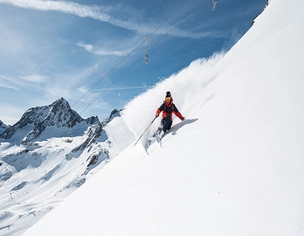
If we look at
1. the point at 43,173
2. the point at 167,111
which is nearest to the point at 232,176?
the point at 167,111

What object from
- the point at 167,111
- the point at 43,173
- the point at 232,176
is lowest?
the point at 232,176

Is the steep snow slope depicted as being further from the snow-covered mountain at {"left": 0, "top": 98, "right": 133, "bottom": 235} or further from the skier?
the snow-covered mountain at {"left": 0, "top": 98, "right": 133, "bottom": 235}

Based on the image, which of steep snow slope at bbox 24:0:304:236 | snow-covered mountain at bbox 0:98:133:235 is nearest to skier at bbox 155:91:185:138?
steep snow slope at bbox 24:0:304:236

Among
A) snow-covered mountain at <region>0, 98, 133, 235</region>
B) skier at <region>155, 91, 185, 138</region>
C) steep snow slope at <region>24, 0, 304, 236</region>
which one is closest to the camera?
steep snow slope at <region>24, 0, 304, 236</region>

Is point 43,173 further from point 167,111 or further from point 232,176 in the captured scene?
point 232,176

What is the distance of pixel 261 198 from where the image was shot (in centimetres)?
221

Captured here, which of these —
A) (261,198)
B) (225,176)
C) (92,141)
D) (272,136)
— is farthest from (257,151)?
(92,141)

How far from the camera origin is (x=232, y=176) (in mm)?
2820

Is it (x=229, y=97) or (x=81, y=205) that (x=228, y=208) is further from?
(x=81, y=205)

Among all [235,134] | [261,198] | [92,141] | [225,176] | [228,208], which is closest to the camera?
[261,198]

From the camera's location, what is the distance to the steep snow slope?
84.7 inches

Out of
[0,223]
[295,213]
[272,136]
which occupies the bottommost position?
[295,213]

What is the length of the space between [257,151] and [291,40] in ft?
15.6

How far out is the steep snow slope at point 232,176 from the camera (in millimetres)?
2150
